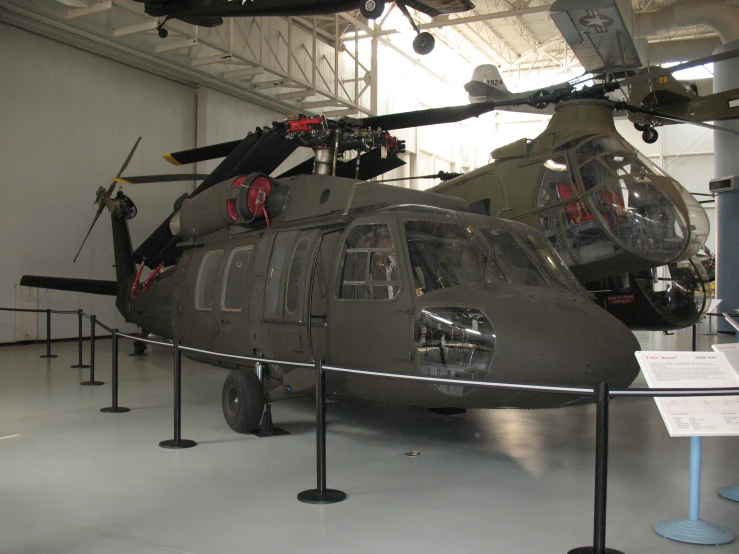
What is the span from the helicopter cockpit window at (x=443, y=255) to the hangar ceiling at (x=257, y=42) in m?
9.29

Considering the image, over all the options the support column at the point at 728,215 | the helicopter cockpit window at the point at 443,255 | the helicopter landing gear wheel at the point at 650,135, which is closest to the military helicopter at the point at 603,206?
the helicopter landing gear wheel at the point at 650,135

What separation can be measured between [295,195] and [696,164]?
31.1 meters

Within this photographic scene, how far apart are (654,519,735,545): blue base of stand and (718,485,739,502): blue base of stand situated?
0.69 metres

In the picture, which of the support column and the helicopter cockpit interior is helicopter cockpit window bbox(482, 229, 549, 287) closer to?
the helicopter cockpit interior

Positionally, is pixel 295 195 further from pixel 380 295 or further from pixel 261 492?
pixel 261 492

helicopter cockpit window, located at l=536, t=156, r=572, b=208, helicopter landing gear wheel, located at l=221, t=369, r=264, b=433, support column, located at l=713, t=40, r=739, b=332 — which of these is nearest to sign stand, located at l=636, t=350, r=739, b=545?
helicopter landing gear wheel, located at l=221, t=369, r=264, b=433

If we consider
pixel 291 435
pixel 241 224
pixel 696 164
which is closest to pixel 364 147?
pixel 241 224

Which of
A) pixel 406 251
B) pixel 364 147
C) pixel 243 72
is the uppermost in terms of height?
pixel 243 72

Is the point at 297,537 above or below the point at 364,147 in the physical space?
below

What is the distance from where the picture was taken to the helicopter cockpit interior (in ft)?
24.9

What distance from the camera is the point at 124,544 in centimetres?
367

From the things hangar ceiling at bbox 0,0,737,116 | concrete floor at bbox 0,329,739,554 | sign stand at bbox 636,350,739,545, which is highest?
hangar ceiling at bbox 0,0,737,116

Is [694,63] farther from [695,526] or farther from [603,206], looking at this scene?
[695,526]

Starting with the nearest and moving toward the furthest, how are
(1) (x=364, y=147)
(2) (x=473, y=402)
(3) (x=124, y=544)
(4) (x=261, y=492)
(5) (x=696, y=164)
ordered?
(3) (x=124, y=544) → (4) (x=261, y=492) → (2) (x=473, y=402) → (1) (x=364, y=147) → (5) (x=696, y=164)
